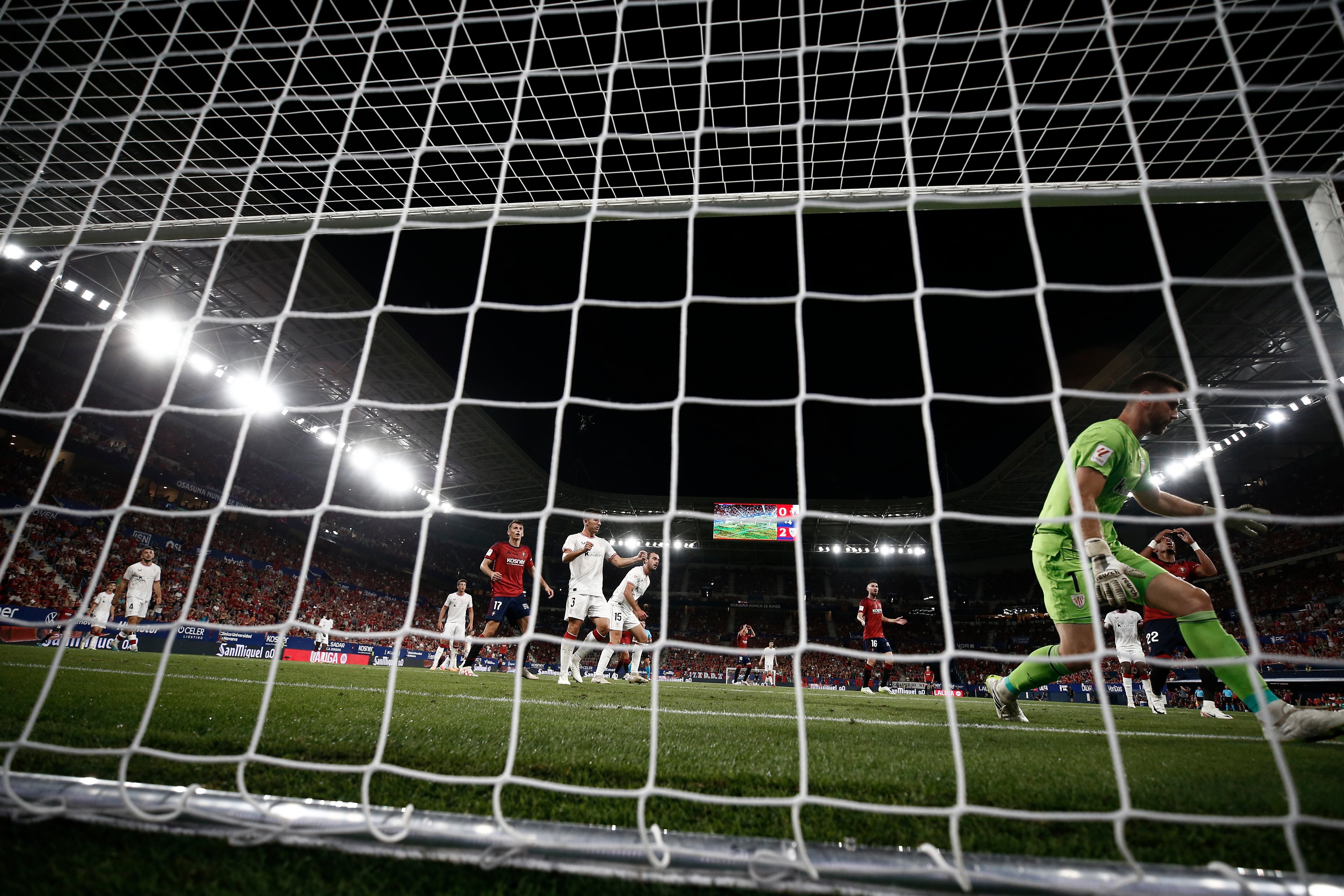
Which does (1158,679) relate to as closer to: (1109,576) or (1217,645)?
(1217,645)

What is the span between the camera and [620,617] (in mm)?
7906

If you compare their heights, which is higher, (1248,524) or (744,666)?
(1248,524)

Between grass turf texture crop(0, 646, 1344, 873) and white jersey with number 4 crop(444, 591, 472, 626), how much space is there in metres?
5.35

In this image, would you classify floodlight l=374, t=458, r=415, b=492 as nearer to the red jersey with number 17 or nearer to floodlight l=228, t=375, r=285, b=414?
floodlight l=228, t=375, r=285, b=414

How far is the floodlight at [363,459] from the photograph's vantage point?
930 inches

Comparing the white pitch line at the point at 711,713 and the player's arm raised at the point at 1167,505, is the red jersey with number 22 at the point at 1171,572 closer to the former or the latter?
the white pitch line at the point at 711,713

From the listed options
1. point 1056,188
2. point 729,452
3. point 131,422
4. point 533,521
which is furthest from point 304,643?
point 1056,188

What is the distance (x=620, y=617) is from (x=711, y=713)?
3540mm

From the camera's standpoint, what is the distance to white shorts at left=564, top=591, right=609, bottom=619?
764cm

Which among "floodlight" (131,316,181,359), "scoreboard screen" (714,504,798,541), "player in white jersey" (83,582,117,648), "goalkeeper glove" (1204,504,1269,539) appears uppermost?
"floodlight" (131,316,181,359)

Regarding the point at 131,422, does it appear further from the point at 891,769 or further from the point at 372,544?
the point at 891,769

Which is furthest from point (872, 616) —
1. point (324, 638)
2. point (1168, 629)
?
point (324, 638)

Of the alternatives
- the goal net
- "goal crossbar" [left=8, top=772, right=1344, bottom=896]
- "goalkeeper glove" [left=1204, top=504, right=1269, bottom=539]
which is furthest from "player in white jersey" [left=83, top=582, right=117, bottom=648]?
"goalkeeper glove" [left=1204, top=504, right=1269, bottom=539]

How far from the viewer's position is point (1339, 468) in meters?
18.6
